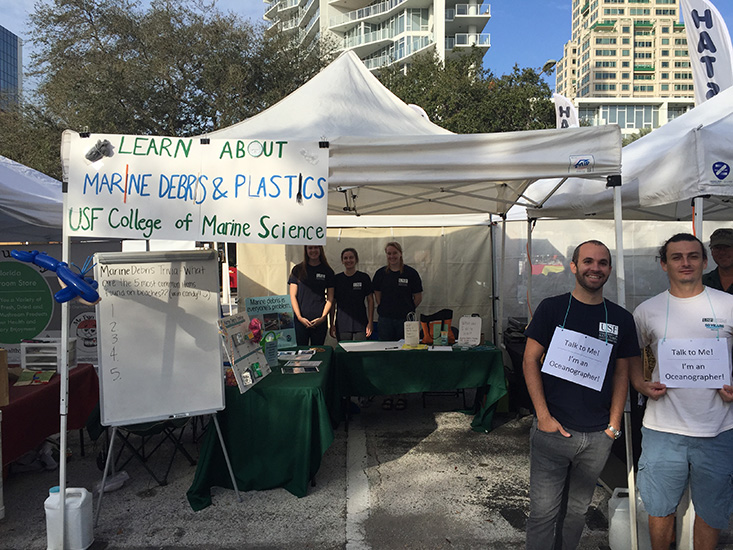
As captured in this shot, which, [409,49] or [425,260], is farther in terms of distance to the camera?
[409,49]

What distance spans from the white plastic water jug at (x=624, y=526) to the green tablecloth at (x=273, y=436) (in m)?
1.69

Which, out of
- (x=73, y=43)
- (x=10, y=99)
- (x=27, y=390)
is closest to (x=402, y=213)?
(x=27, y=390)

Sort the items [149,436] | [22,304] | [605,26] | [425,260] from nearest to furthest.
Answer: [149,436], [22,304], [425,260], [605,26]

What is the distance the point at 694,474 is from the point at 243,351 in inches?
101

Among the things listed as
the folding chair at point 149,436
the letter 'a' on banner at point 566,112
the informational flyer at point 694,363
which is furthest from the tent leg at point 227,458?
the letter 'a' on banner at point 566,112

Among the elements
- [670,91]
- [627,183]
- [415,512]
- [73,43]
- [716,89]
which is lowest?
[415,512]

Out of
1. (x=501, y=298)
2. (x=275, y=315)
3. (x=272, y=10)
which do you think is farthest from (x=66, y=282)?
(x=272, y=10)

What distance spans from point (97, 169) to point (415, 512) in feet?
9.02

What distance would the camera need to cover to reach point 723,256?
10.5 feet

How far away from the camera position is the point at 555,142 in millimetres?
2906

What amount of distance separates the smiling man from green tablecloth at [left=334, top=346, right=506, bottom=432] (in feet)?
7.09

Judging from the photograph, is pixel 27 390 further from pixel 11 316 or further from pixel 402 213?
pixel 402 213

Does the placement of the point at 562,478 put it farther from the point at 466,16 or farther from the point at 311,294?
the point at 466,16

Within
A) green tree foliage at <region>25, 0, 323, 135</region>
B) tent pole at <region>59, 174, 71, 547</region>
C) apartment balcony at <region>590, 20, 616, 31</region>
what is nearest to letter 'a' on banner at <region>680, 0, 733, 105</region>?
tent pole at <region>59, 174, 71, 547</region>
